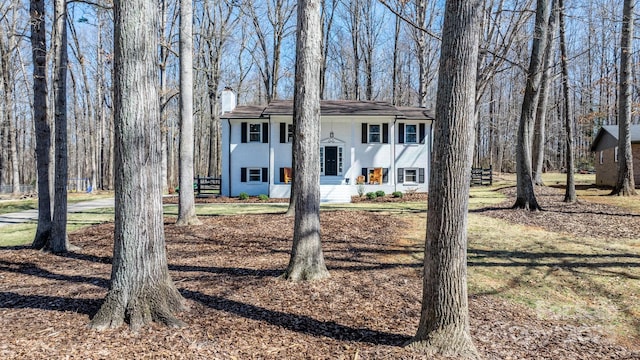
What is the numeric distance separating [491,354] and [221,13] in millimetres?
Result: 29529

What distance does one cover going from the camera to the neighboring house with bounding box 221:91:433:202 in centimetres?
2156

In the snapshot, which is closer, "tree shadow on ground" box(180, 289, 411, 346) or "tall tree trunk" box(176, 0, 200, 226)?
"tree shadow on ground" box(180, 289, 411, 346)

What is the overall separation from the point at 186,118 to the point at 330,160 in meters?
12.1

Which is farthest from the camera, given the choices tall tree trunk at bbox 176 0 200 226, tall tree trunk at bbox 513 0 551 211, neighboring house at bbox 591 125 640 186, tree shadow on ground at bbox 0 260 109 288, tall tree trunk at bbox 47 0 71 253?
neighboring house at bbox 591 125 640 186

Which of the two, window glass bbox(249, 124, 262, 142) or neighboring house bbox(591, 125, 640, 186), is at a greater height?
window glass bbox(249, 124, 262, 142)

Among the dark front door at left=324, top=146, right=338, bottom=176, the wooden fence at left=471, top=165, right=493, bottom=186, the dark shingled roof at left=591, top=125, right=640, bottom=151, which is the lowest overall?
the wooden fence at left=471, top=165, right=493, bottom=186

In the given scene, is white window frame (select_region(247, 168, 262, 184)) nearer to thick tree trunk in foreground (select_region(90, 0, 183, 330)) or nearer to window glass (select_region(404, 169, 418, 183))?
window glass (select_region(404, 169, 418, 183))

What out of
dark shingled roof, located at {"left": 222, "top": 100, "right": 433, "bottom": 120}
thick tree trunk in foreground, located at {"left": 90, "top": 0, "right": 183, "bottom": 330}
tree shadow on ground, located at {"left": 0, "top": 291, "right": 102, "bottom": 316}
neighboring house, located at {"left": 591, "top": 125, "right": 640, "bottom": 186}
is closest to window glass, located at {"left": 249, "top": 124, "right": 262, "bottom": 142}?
dark shingled roof, located at {"left": 222, "top": 100, "right": 433, "bottom": 120}

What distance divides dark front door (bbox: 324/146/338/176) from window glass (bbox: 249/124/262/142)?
3.85 meters

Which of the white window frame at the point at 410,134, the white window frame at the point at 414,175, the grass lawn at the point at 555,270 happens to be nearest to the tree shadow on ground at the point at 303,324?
the grass lawn at the point at 555,270

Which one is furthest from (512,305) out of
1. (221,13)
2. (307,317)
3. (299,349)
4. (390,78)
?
(390,78)

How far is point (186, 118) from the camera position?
35.1ft

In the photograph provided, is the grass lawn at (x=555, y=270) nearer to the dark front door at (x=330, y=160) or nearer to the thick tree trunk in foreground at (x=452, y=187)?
the thick tree trunk in foreground at (x=452, y=187)

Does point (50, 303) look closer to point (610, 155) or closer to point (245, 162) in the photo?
point (245, 162)
